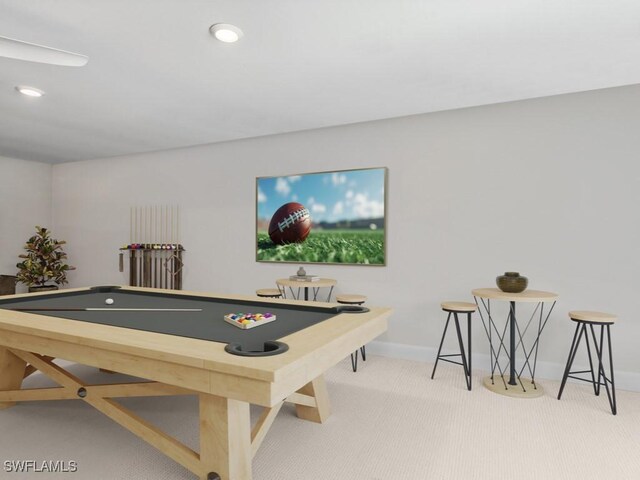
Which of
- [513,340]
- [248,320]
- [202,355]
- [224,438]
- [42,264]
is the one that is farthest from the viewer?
[42,264]

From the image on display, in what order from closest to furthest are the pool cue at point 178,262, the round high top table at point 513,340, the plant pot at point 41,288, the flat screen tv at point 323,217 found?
the round high top table at point 513,340
the flat screen tv at point 323,217
the pool cue at point 178,262
the plant pot at point 41,288

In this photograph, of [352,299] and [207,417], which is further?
[352,299]

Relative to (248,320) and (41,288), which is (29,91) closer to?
(248,320)

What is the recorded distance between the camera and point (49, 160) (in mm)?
6113

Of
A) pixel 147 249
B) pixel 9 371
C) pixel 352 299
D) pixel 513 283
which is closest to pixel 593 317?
pixel 513 283

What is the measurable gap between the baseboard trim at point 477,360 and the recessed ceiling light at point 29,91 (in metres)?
3.63

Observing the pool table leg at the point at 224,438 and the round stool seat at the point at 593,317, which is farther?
the round stool seat at the point at 593,317

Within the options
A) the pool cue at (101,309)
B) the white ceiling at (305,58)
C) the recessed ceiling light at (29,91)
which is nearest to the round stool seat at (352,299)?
the pool cue at (101,309)

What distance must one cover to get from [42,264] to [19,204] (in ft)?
3.32

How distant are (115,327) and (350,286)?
259 cm

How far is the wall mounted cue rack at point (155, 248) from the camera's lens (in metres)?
5.15

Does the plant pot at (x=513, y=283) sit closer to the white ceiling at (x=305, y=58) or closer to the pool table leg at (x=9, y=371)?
the white ceiling at (x=305, y=58)

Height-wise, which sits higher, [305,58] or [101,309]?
[305,58]

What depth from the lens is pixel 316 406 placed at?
2363 millimetres
